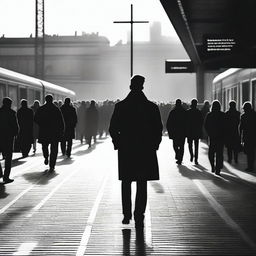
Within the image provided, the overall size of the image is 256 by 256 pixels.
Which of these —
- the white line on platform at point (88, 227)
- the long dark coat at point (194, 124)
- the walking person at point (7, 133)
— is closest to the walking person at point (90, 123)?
the long dark coat at point (194, 124)

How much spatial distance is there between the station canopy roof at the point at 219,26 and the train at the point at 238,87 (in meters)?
0.48

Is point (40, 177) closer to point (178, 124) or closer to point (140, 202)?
point (178, 124)

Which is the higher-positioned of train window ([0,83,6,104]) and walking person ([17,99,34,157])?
train window ([0,83,6,104])

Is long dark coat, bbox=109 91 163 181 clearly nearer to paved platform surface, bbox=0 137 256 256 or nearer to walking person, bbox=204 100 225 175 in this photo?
paved platform surface, bbox=0 137 256 256

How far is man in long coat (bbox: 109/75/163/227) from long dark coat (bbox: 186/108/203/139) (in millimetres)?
9234

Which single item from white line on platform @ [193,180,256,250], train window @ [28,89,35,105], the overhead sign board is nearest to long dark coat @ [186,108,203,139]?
white line on platform @ [193,180,256,250]

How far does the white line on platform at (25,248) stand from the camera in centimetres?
605

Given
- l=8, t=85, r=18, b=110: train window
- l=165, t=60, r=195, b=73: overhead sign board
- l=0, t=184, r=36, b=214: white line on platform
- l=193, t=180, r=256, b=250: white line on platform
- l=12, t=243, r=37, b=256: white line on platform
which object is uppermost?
l=165, t=60, r=195, b=73: overhead sign board

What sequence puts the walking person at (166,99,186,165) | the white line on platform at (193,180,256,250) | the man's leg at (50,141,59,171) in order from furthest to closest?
the walking person at (166,99,186,165)
the man's leg at (50,141,59,171)
the white line on platform at (193,180,256,250)

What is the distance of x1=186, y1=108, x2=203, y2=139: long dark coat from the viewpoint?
16.6 metres

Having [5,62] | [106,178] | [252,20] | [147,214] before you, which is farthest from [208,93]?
[147,214]

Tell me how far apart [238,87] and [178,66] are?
322 inches

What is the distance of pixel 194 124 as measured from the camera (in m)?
16.6

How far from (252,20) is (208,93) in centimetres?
5648
